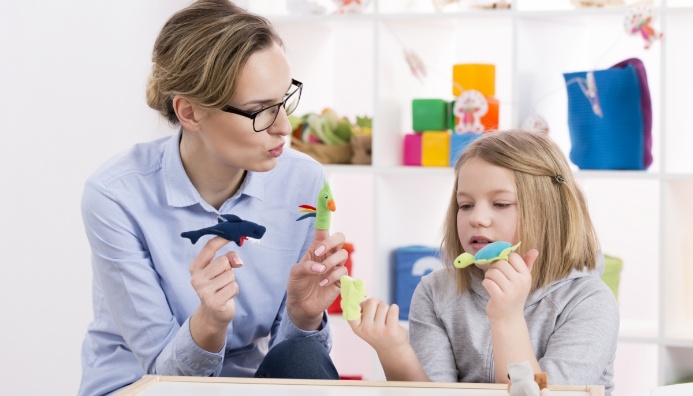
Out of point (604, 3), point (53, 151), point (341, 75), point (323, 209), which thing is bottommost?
point (323, 209)

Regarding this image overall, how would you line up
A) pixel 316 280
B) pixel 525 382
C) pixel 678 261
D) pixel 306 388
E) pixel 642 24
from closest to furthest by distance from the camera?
pixel 525 382, pixel 306 388, pixel 316 280, pixel 642 24, pixel 678 261

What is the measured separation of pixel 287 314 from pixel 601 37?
1.47 m

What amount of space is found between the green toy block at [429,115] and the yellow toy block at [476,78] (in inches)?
2.4

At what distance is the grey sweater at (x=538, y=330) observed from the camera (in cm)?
137

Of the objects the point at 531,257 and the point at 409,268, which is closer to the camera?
the point at 531,257

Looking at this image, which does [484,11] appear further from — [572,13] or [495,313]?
[495,313]

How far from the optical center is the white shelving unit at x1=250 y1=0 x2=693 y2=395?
7.64 feet

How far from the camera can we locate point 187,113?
1555mm

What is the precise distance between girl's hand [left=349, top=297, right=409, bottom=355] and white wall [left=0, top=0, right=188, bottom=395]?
903 mm

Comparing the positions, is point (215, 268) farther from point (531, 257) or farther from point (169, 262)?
point (531, 257)

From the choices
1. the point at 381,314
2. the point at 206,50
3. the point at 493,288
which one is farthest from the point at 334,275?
the point at 206,50

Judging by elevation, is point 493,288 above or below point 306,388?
above

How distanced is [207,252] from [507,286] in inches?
16.9

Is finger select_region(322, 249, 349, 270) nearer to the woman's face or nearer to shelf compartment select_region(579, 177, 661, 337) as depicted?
the woman's face
